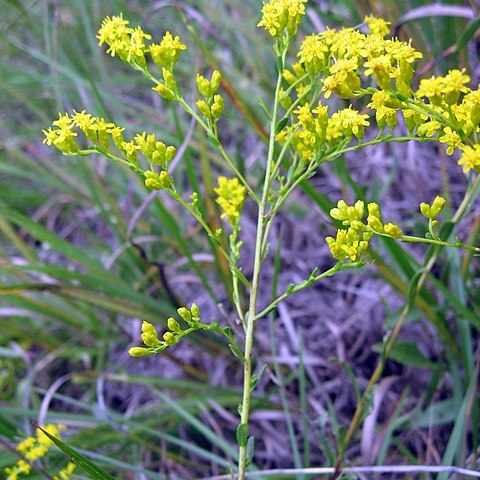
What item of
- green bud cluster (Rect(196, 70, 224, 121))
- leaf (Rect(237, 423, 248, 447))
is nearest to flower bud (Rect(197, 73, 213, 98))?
green bud cluster (Rect(196, 70, 224, 121))

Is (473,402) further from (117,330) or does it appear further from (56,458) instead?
(117,330)

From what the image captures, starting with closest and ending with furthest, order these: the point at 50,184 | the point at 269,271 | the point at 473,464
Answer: the point at 473,464 < the point at 269,271 < the point at 50,184

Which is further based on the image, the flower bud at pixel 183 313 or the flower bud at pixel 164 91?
the flower bud at pixel 164 91

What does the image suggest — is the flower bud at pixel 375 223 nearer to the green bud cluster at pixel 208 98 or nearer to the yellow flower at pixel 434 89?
the yellow flower at pixel 434 89

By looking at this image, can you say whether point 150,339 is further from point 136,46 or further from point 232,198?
point 136,46

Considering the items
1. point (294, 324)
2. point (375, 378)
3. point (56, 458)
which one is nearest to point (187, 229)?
point (294, 324)

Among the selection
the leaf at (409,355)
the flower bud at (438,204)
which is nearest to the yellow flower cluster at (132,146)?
the flower bud at (438,204)

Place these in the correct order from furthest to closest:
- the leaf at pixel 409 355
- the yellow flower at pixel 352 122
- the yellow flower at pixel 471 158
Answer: the leaf at pixel 409 355 → the yellow flower at pixel 352 122 → the yellow flower at pixel 471 158
